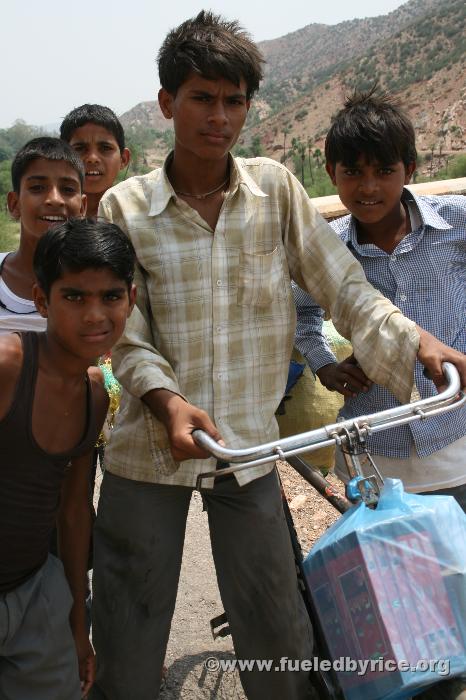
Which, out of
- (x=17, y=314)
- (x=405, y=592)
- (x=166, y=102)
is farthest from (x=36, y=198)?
(x=405, y=592)

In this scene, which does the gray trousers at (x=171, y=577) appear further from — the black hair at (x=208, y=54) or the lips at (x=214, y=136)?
the black hair at (x=208, y=54)

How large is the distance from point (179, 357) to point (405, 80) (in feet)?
193

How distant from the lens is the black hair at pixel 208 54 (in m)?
1.95

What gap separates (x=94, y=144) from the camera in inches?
142

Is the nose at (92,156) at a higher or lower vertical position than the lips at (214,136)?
lower

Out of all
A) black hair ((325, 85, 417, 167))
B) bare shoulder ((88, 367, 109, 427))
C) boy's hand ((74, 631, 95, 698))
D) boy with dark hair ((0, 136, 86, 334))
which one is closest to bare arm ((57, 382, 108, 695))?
boy's hand ((74, 631, 95, 698))

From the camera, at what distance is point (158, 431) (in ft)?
6.30

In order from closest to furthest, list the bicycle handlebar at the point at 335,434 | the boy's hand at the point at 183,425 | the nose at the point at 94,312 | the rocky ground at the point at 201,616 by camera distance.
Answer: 1. the bicycle handlebar at the point at 335,434
2. the boy's hand at the point at 183,425
3. the nose at the point at 94,312
4. the rocky ground at the point at 201,616

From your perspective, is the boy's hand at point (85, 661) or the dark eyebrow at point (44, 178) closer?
the boy's hand at point (85, 661)

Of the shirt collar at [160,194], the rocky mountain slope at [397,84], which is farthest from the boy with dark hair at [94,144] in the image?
the rocky mountain slope at [397,84]

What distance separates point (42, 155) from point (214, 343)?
3.61 feet

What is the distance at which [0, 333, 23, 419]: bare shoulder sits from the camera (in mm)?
1841

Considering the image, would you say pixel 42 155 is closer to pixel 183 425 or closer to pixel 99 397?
pixel 99 397

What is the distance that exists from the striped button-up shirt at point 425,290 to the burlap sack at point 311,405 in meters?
0.13
